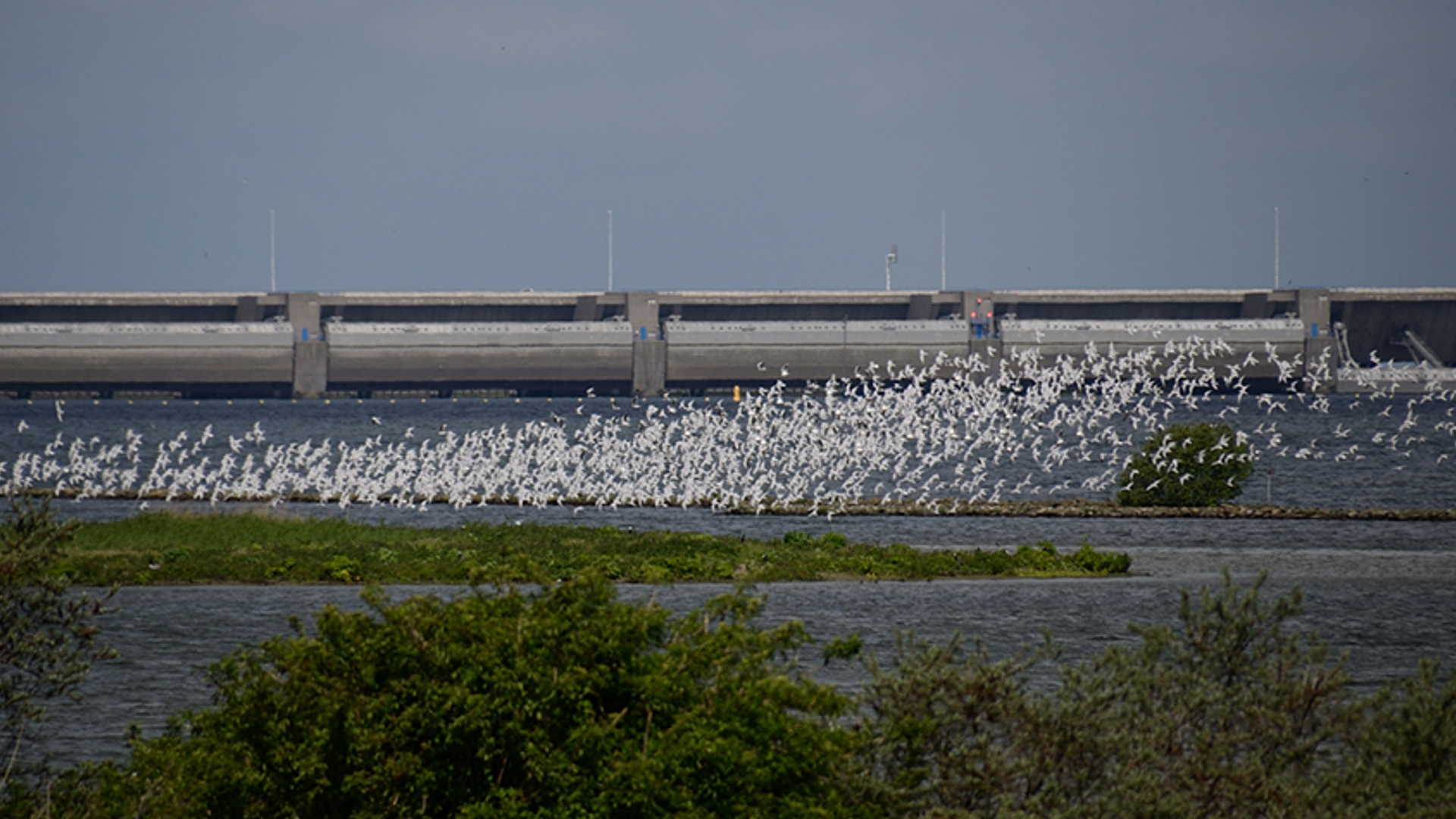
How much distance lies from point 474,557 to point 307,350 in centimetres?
10291

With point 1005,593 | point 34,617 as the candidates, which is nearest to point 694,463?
point 1005,593

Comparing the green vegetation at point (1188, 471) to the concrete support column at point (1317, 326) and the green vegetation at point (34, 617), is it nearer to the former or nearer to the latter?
the green vegetation at point (34, 617)

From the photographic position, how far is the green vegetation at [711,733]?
8688 millimetres

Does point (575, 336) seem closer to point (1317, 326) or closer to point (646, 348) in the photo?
point (646, 348)

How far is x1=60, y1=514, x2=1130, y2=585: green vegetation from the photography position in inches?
1199

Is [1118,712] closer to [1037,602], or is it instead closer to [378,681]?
[378,681]

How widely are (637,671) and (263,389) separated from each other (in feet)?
434

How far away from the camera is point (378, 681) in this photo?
9234 mm

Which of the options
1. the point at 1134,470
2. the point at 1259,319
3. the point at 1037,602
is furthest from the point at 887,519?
the point at 1259,319

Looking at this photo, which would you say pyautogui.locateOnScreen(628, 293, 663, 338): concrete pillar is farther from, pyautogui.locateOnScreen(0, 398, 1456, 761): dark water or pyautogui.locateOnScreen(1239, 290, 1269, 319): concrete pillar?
pyautogui.locateOnScreen(0, 398, 1456, 761): dark water

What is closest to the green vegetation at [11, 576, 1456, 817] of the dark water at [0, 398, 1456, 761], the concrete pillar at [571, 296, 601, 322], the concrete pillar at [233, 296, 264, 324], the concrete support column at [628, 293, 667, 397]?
the dark water at [0, 398, 1456, 761]

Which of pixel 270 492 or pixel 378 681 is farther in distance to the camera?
pixel 270 492

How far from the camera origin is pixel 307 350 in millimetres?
129000

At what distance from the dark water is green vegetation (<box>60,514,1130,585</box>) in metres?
0.82
